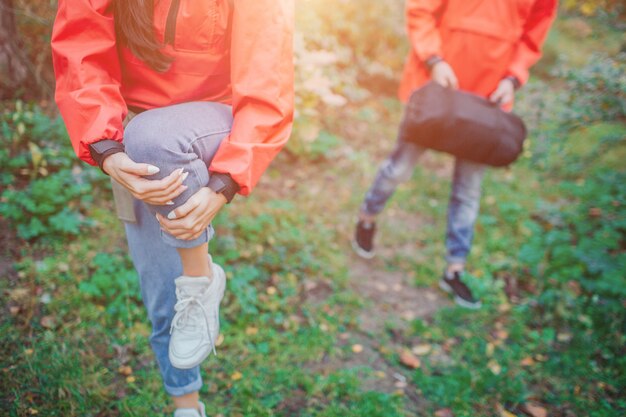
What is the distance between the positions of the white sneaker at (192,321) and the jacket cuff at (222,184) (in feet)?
1.18

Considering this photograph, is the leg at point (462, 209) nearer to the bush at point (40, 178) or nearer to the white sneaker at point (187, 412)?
the white sneaker at point (187, 412)

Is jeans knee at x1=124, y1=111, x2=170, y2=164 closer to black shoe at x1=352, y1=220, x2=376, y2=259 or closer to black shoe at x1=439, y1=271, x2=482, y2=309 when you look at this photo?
black shoe at x1=352, y1=220, x2=376, y2=259

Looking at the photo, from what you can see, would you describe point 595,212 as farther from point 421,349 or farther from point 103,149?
point 103,149

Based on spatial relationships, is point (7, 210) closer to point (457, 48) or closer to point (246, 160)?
point (246, 160)

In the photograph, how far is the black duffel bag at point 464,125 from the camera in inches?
105

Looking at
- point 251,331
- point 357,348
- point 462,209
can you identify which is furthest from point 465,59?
point 251,331

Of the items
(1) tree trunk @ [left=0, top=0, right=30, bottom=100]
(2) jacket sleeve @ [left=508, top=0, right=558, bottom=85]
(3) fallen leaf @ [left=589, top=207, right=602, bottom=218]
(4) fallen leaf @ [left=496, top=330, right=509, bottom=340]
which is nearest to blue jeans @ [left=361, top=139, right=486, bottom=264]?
(4) fallen leaf @ [left=496, top=330, right=509, bottom=340]

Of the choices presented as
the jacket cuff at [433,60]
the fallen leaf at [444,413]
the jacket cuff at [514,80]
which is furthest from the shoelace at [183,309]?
the jacket cuff at [514,80]

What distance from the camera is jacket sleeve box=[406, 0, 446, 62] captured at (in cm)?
282

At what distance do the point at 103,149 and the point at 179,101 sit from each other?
31 cm

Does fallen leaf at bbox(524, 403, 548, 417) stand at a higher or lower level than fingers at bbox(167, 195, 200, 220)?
lower

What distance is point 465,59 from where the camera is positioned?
2785 mm

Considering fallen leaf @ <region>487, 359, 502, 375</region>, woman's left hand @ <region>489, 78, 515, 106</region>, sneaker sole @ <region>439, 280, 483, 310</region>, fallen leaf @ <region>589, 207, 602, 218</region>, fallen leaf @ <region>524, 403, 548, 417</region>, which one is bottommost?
sneaker sole @ <region>439, 280, 483, 310</region>

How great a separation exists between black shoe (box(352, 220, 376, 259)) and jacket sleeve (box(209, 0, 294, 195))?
2060 millimetres
